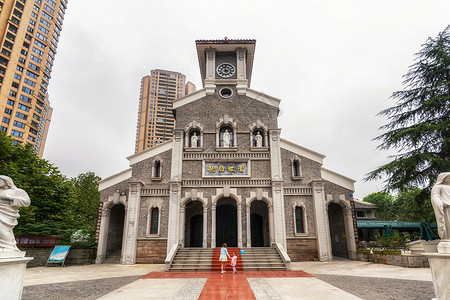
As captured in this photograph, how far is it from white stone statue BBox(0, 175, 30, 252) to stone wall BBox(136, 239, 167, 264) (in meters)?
12.7

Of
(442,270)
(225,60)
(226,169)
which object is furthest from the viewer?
(225,60)

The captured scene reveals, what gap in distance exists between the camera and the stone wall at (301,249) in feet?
56.1

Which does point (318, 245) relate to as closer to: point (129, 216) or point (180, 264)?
point (180, 264)

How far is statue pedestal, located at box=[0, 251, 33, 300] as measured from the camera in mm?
4684

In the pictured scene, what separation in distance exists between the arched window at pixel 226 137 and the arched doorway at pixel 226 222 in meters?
4.14

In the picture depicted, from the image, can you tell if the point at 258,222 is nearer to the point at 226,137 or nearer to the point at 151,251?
the point at 226,137

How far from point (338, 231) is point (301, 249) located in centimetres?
426

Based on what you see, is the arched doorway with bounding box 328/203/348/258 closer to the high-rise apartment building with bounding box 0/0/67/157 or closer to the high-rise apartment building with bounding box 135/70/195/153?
the high-rise apartment building with bounding box 0/0/67/157

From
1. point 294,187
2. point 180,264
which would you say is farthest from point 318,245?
point 180,264

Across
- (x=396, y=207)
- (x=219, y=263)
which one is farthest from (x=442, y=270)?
(x=396, y=207)

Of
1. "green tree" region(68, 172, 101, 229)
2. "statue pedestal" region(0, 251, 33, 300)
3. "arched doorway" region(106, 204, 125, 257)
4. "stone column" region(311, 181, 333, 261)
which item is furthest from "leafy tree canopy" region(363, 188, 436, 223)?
"statue pedestal" region(0, 251, 33, 300)

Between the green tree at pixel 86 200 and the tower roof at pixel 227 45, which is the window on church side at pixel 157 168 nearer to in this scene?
the tower roof at pixel 227 45

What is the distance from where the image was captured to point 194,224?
20141 millimetres

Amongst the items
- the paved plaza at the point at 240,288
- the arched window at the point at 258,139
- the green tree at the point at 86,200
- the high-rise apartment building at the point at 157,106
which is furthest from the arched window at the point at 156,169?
the high-rise apartment building at the point at 157,106
